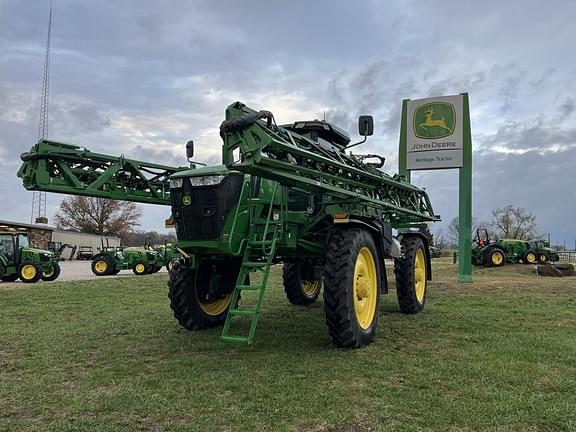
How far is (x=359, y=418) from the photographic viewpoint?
3.74m

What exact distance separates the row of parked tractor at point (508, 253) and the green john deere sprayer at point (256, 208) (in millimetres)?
16464

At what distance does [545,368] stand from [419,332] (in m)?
2.20

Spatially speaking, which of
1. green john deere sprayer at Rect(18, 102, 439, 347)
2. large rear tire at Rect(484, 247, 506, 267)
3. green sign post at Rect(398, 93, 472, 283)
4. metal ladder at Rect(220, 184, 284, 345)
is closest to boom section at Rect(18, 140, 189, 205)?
green john deere sprayer at Rect(18, 102, 439, 347)

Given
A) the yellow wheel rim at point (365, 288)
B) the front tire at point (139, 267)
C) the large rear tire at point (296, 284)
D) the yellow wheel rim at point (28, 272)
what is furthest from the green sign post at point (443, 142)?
the yellow wheel rim at point (28, 272)

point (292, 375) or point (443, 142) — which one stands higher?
point (443, 142)

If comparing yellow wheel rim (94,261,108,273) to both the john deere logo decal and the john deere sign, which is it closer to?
the john deere sign

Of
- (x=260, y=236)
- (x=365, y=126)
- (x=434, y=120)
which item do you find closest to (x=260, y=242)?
(x=260, y=236)

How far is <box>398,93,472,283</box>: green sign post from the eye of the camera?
16438 millimetres

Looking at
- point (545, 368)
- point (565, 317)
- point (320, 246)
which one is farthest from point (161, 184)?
point (565, 317)

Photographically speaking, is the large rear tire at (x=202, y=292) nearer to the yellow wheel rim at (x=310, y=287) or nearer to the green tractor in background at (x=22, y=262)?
the yellow wheel rim at (x=310, y=287)

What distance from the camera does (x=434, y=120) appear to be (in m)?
16.9

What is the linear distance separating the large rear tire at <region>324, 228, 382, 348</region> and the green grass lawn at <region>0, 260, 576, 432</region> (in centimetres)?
22

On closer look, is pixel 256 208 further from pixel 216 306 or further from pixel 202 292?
pixel 216 306

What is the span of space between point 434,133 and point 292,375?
45.0 ft
